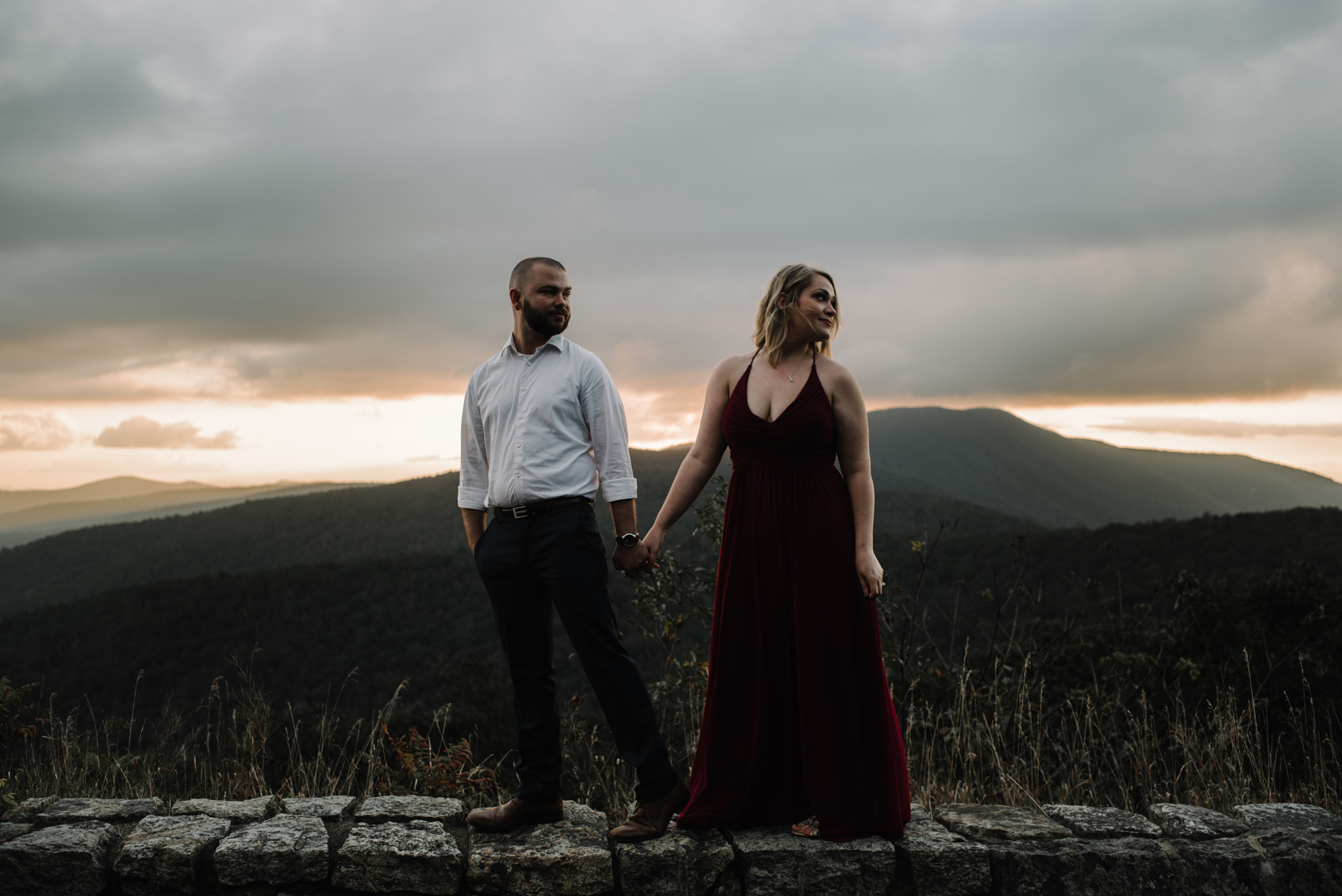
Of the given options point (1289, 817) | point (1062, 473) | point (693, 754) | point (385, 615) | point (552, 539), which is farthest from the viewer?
point (1062, 473)

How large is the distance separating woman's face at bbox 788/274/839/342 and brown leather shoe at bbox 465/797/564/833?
190 cm

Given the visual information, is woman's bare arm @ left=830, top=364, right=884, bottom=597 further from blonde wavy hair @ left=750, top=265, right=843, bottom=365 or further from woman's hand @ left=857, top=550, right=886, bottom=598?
blonde wavy hair @ left=750, top=265, right=843, bottom=365

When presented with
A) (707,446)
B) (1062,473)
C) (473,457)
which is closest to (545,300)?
(473,457)

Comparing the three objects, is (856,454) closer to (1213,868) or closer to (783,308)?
(783,308)

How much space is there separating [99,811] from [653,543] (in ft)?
7.62

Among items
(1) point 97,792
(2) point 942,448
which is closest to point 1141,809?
(1) point 97,792

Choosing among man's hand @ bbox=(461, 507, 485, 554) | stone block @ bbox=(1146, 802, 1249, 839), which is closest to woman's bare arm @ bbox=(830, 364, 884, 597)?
man's hand @ bbox=(461, 507, 485, 554)

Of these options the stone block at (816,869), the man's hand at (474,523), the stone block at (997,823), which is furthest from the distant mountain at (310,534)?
the stone block at (816,869)

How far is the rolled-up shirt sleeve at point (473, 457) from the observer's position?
2.89 meters

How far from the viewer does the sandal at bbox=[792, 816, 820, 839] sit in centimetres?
257

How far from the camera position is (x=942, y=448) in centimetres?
14100

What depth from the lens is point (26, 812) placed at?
2910mm

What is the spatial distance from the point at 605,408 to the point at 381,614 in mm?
33097

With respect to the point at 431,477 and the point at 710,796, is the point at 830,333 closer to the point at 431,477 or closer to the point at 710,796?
the point at 710,796
